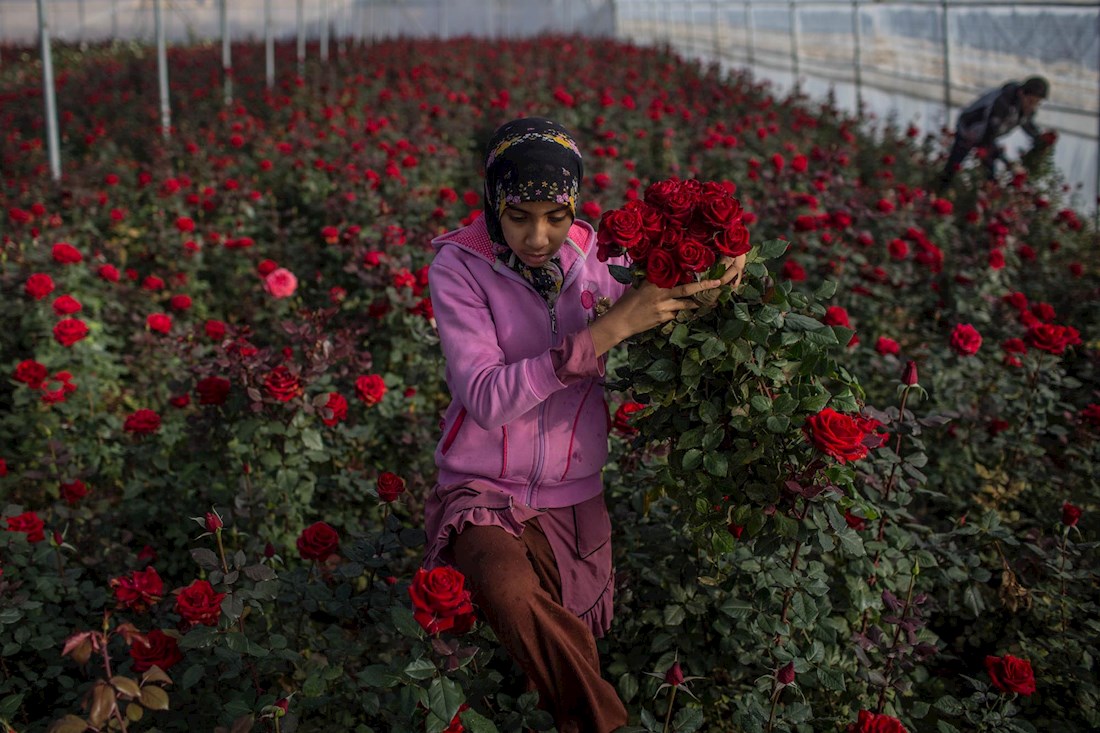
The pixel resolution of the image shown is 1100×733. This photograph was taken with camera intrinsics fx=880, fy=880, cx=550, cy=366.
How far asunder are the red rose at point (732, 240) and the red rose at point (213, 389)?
1.37 meters

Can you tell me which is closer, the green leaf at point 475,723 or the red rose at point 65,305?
the green leaf at point 475,723

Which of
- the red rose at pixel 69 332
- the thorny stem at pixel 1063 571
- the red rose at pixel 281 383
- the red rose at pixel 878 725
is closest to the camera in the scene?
the red rose at pixel 878 725

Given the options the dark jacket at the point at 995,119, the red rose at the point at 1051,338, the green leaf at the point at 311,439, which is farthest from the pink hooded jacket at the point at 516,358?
the dark jacket at the point at 995,119

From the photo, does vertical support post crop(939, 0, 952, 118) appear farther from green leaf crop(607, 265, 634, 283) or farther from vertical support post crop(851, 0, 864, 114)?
green leaf crop(607, 265, 634, 283)

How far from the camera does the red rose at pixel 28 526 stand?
76.3 inches

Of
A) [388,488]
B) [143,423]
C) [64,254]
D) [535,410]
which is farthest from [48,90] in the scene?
[535,410]

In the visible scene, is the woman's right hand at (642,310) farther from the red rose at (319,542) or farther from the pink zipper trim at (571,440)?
the red rose at (319,542)

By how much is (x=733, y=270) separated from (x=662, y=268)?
15 cm

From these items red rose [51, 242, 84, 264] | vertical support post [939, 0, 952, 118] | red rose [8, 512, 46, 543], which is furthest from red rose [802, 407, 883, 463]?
vertical support post [939, 0, 952, 118]

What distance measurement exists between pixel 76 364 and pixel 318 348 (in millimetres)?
1289

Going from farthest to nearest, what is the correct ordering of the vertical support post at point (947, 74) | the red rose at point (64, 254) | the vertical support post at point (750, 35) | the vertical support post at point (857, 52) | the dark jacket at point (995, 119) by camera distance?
the vertical support post at point (750, 35)
the vertical support post at point (857, 52)
the vertical support post at point (947, 74)
the dark jacket at point (995, 119)
the red rose at point (64, 254)

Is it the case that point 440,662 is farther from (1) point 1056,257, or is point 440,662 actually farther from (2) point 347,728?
(1) point 1056,257

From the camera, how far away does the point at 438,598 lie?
131 centimetres

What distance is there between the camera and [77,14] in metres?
21.6
